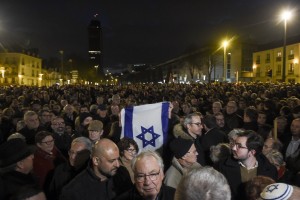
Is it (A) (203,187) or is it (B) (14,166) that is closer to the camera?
(A) (203,187)

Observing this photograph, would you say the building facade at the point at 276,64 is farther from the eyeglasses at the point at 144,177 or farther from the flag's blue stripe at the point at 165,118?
the eyeglasses at the point at 144,177

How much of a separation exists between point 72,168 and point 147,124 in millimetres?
2486

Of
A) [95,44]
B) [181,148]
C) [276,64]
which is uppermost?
[95,44]

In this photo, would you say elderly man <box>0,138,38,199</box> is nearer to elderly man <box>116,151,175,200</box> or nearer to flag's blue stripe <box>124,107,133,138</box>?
elderly man <box>116,151,175,200</box>

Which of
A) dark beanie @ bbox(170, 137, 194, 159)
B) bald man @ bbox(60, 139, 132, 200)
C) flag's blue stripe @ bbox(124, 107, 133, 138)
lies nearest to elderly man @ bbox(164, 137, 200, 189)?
dark beanie @ bbox(170, 137, 194, 159)

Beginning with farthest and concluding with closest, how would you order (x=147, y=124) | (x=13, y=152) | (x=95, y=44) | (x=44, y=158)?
(x=95, y=44) → (x=147, y=124) → (x=44, y=158) → (x=13, y=152)

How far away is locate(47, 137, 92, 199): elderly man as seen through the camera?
17.1 ft

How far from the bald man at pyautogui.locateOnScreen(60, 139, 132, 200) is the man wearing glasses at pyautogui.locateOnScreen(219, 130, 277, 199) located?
4.68ft

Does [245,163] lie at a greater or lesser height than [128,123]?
lesser

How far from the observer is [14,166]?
15.6 ft

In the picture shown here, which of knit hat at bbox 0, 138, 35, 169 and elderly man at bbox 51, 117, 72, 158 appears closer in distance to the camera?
knit hat at bbox 0, 138, 35, 169

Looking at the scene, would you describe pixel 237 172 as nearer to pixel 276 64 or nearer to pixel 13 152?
pixel 13 152

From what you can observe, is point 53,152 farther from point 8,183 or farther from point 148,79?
point 148,79

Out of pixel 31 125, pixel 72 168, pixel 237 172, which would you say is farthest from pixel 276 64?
pixel 72 168
